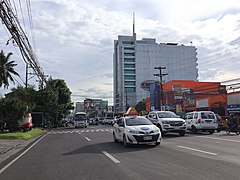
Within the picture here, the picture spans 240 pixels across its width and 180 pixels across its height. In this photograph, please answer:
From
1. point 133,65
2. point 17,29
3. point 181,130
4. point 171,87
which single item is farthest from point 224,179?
point 133,65

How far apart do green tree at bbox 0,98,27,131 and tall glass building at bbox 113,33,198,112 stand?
358 feet

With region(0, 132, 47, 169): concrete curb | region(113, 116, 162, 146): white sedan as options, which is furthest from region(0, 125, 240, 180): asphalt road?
region(113, 116, 162, 146): white sedan

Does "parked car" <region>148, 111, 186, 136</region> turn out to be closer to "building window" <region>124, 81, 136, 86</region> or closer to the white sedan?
the white sedan

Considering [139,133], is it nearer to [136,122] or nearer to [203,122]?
[136,122]

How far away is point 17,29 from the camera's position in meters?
14.7

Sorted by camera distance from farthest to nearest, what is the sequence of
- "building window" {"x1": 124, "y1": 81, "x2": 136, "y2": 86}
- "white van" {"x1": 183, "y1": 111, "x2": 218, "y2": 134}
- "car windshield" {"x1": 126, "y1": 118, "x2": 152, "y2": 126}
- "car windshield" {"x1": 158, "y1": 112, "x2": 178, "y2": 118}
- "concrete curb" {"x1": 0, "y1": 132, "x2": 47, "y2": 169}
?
"building window" {"x1": 124, "y1": 81, "x2": 136, "y2": 86}, "white van" {"x1": 183, "y1": 111, "x2": 218, "y2": 134}, "car windshield" {"x1": 158, "y1": 112, "x2": 178, "y2": 118}, "car windshield" {"x1": 126, "y1": 118, "x2": 152, "y2": 126}, "concrete curb" {"x1": 0, "y1": 132, "x2": 47, "y2": 169}

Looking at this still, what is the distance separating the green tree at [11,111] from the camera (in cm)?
2920

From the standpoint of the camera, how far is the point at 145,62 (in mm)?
140375

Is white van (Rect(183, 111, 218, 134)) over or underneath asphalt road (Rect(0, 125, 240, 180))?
over

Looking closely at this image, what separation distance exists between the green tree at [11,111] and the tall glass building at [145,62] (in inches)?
4296

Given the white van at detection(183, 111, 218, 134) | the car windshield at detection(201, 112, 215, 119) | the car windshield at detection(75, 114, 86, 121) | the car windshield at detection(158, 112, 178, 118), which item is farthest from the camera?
the car windshield at detection(75, 114, 86, 121)

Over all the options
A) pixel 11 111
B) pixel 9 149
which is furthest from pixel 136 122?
pixel 11 111

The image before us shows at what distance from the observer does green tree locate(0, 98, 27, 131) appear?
29.2 metres

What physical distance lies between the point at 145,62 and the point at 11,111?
11406 centimetres
